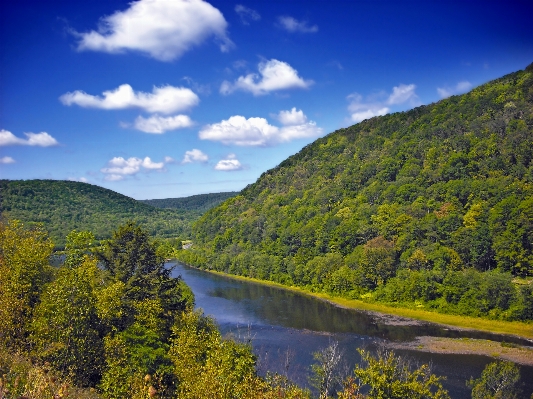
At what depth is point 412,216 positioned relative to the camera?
8612 cm

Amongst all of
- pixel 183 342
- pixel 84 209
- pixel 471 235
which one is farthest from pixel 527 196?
pixel 84 209

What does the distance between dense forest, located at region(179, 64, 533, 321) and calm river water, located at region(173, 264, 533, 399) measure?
8.59m

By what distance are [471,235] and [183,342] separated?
61669mm

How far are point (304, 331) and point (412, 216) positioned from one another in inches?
1635

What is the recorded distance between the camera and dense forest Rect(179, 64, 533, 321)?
6675cm

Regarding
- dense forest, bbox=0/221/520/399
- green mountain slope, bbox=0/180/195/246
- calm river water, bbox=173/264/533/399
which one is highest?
green mountain slope, bbox=0/180/195/246

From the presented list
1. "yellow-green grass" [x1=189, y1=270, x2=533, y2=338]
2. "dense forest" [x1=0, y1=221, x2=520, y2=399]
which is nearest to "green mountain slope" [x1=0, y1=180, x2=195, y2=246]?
"yellow-green grass" [x1=189, y1=270, x2=533, y2=338]

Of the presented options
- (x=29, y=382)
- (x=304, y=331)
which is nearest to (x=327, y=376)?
(x=304, y=331)

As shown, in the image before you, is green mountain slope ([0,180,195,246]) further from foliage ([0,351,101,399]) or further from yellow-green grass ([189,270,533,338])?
foliage ([0,351,101,399])

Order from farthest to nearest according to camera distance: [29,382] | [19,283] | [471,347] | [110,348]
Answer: [471,347] → [19,283] → [110,348] → [29,382]

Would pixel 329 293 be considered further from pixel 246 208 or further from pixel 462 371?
pixel 246 208

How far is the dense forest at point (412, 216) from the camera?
66750 mm

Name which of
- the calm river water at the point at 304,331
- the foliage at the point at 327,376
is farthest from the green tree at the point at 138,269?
the foliage at the point at 327,376

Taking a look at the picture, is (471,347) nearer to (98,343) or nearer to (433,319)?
(433,319)
